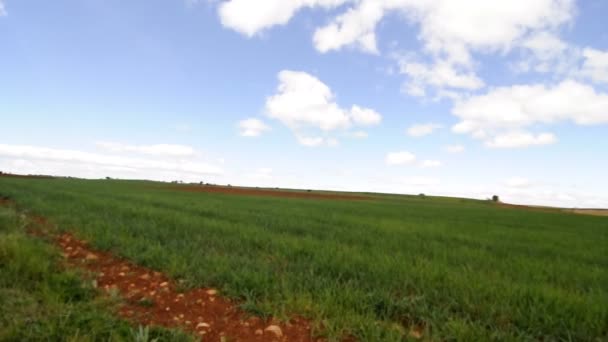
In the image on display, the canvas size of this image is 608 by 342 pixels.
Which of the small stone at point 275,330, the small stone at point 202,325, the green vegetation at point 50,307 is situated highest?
the green vegetation at point 50,307

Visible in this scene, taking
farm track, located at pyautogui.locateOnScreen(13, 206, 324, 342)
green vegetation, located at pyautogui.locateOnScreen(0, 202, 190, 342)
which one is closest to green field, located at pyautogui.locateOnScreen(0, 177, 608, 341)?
farm track, located at pyautogui.locateOnScreen(13, 206, 324, 342)

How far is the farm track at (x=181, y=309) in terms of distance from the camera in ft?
13.4

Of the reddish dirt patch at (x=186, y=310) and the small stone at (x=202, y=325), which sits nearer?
the reddish dirt patch at (x=186, y=310)

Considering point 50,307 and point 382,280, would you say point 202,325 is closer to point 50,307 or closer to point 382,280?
point 50,307

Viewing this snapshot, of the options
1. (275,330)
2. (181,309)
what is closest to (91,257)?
(181,309)

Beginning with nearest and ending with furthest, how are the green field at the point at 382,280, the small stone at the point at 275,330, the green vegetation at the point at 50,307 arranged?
the green vegetation at the point at 50,307, the small stone at the point at 275,330, the green field at the point at 382,280

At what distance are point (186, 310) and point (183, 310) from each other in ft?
0.14

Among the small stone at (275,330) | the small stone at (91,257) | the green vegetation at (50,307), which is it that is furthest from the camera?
the small stone at (91,257)

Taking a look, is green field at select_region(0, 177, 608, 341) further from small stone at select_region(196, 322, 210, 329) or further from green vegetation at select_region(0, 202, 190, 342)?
green vegetation at select_region(0, 202, 190, 342)

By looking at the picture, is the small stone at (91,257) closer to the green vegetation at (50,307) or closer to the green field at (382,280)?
the green field at (382,280)

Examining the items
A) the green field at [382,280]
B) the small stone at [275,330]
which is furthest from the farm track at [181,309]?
the green field at [382,280]

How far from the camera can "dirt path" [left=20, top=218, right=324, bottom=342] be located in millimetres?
4098

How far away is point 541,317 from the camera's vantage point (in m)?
4.43

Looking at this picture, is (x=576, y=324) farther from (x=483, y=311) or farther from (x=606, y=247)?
(x=606, y=247)
